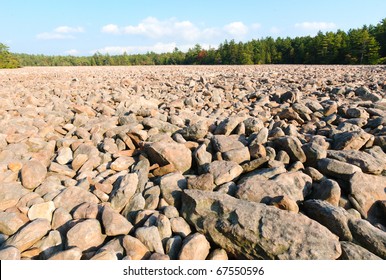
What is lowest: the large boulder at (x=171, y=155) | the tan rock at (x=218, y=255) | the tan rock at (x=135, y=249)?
the tan rock at (x=218, y=255)

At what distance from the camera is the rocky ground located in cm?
235

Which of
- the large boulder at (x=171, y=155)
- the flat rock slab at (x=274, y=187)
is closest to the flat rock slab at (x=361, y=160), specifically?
the flat rock slab at (x=274, y=187)

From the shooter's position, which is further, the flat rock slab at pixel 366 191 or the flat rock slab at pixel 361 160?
the flat rock slab at pixel 361 160

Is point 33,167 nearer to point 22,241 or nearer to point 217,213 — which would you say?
point 22,241

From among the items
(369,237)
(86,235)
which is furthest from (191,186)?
(369,237)

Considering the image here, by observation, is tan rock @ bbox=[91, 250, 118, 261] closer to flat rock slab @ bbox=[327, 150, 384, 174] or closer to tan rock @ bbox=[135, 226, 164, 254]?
tan rock @ bbox=[135, 226, 164, 254]

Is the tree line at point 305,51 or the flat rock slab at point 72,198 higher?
the tree line at point 305,51

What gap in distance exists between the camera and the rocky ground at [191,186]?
2.35m

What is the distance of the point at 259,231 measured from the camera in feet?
7.68

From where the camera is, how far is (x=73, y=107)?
560cm

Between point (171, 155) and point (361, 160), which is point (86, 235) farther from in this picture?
point (361, 160)

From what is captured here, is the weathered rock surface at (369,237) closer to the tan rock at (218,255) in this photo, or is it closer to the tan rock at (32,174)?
the tan rock at (218,255)

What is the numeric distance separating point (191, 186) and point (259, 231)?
962 millimetres

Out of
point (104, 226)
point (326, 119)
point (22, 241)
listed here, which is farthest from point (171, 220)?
point (326, 119)
